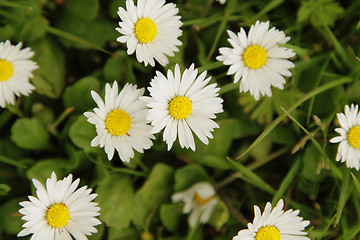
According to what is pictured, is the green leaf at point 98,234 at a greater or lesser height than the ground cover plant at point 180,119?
lesser

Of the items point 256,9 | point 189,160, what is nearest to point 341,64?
point 256,9

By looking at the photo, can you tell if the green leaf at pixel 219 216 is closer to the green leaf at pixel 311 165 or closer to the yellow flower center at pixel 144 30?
the green leaf at pixel 311 165

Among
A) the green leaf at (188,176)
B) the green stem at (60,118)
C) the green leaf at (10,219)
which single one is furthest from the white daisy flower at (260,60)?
the green leaf at (10,219)

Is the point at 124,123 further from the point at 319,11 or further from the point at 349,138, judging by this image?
the point at 319,11

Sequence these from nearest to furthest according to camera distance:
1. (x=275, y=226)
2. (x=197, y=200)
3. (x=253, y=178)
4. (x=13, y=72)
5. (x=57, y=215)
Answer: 1. (x=57, y=215)
2. (x=275, y=226)
3. (x=13, y=72)
4. (x=253, y=178)
5. (x=197, y=200)

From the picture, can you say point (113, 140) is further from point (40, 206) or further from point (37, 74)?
point (37, 74)

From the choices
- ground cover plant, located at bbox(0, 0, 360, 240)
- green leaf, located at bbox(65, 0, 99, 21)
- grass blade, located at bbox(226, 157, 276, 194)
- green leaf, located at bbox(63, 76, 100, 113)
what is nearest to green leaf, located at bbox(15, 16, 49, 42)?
ground cover plant, located at bbox(0, 0, 360, 240)

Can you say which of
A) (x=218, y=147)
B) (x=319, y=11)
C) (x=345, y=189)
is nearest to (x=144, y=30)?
(x=218, y=147)
